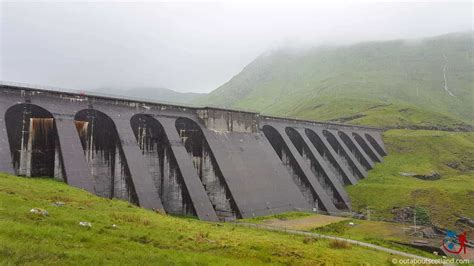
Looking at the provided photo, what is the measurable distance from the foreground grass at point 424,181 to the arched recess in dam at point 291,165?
753cm

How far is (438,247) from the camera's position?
22953 millimetres

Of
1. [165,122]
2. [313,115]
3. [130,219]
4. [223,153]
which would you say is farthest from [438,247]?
[313,115]

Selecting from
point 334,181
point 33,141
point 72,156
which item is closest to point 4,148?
point 33,141

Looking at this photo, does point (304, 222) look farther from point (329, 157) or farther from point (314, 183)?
point (329, 157)

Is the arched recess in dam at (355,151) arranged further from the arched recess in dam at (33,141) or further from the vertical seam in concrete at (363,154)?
the arched recess in dam at (33,141)

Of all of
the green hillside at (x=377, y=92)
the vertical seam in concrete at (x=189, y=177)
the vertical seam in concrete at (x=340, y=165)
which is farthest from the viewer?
A: the green hillside at (x=377, y=92)

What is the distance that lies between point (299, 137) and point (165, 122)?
23697mm

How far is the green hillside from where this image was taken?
10469 cm

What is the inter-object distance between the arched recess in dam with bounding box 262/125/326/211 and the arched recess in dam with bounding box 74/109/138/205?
2229 cm

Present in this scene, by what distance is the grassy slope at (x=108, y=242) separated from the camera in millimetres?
11078

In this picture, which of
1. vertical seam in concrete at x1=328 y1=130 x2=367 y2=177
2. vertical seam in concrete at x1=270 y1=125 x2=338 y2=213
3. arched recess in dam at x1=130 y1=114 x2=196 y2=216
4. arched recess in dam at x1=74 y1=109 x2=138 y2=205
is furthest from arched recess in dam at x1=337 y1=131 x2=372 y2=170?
arched recess in dam at x1=74 y1=109 x2=138 y2=205

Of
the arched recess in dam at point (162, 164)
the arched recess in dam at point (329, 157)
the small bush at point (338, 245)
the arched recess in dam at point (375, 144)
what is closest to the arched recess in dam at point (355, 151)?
the arched recess in dam at point (329, 157)

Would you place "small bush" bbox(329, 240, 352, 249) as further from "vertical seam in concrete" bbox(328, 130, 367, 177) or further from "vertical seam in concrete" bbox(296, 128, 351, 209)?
"vertical seam in concrete" bbox(328, 130, 367, 177)

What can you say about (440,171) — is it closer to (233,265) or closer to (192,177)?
(192,177)
